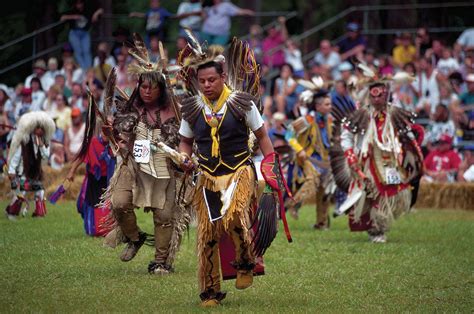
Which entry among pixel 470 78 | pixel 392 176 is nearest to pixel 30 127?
pixel 392 176

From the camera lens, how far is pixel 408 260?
1017 cm

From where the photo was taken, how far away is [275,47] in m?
20.6

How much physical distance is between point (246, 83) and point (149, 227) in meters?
5.33

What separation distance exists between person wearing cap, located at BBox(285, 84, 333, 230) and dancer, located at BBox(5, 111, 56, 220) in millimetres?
3232

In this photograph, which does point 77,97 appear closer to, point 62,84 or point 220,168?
point 62,84

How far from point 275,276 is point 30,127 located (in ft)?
16.9

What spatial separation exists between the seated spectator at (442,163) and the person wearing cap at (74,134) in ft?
A: 19.5

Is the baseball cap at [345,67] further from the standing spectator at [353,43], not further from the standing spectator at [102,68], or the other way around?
the standing spectator at [102,68]

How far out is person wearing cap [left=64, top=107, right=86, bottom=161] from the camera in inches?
685

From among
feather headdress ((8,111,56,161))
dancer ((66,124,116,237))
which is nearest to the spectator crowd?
feather headdress ((8,111,56,161))

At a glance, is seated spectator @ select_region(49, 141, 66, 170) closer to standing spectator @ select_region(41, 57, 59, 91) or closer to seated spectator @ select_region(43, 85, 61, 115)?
seated spectator @ select_region(43, 85, 61, 115)

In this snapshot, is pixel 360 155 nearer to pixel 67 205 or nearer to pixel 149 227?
pixel 149 227

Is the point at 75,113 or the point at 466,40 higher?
the point at 466,40

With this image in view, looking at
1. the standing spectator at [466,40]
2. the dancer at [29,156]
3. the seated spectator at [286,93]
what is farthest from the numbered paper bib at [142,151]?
the standing spectator at [466,40]
